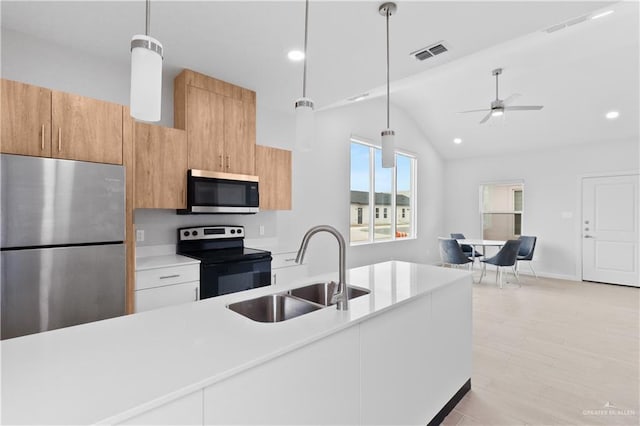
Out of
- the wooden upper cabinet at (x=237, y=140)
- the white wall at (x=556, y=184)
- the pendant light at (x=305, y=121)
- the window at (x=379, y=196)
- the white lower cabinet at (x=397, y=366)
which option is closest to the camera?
the white lower cabinet at (x=397, y=366)

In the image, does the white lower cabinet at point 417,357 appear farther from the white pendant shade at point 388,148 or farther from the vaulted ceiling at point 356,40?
the vaulted ceiling at point 356,40

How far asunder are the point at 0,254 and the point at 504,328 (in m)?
4.40

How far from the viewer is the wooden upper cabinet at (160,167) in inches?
104

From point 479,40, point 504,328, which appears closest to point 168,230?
point 479,40

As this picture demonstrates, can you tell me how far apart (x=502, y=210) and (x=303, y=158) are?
506 centimetres

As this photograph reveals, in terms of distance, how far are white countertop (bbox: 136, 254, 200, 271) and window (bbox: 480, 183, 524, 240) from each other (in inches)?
259

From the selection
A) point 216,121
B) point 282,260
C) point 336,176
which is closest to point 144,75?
point 216,121

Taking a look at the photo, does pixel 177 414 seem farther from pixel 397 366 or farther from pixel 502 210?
pixel 502 210

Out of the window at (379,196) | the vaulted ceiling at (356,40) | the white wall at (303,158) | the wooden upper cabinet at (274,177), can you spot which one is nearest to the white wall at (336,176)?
the white wall at (303,158)

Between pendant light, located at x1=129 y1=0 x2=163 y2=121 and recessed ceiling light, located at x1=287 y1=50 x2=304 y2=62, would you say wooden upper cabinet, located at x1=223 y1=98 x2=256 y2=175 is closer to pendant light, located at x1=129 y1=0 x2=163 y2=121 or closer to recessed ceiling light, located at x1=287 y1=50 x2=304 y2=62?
recessed ceiling light, located at x1=287 y1=50 x2=304 y2=62

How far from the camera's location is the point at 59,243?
2.01 meters

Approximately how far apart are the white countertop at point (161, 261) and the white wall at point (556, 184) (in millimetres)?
6512

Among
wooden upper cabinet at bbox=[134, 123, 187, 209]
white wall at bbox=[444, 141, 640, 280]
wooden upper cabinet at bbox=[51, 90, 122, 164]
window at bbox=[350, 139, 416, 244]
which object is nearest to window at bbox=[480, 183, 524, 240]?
white wall at bbox=[444, 141, 640, 280]

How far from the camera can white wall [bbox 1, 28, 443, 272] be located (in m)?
2.46
